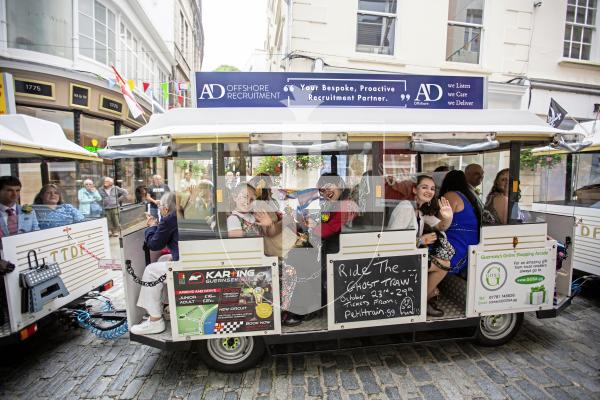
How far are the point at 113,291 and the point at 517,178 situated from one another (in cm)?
613

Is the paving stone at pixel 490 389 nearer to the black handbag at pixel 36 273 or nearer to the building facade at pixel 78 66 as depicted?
the black handbag at pixel 36 273

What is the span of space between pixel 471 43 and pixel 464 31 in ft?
1.33

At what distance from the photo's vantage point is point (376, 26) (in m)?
8.48

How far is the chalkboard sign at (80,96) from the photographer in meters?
8.90

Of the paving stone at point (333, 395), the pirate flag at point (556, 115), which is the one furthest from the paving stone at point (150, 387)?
the pirate flag at point (556, 115)

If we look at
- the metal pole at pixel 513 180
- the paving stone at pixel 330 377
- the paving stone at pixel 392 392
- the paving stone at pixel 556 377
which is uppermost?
the metal pole at pixel 513 180

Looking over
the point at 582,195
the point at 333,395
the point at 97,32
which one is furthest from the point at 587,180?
the point at 97,32

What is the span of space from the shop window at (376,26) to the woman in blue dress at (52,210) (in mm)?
7763

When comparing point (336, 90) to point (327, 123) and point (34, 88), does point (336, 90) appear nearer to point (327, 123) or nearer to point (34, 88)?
point (327, 123)

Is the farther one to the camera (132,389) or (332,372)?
(332,372)

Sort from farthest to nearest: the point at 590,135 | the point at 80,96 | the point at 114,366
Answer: the point at 80,96 < the point at 590,135 < the point at 114,366

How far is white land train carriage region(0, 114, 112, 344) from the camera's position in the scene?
3.03m

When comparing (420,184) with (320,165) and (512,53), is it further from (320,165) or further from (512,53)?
(512,53)

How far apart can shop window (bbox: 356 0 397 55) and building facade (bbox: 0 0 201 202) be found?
6082mm
